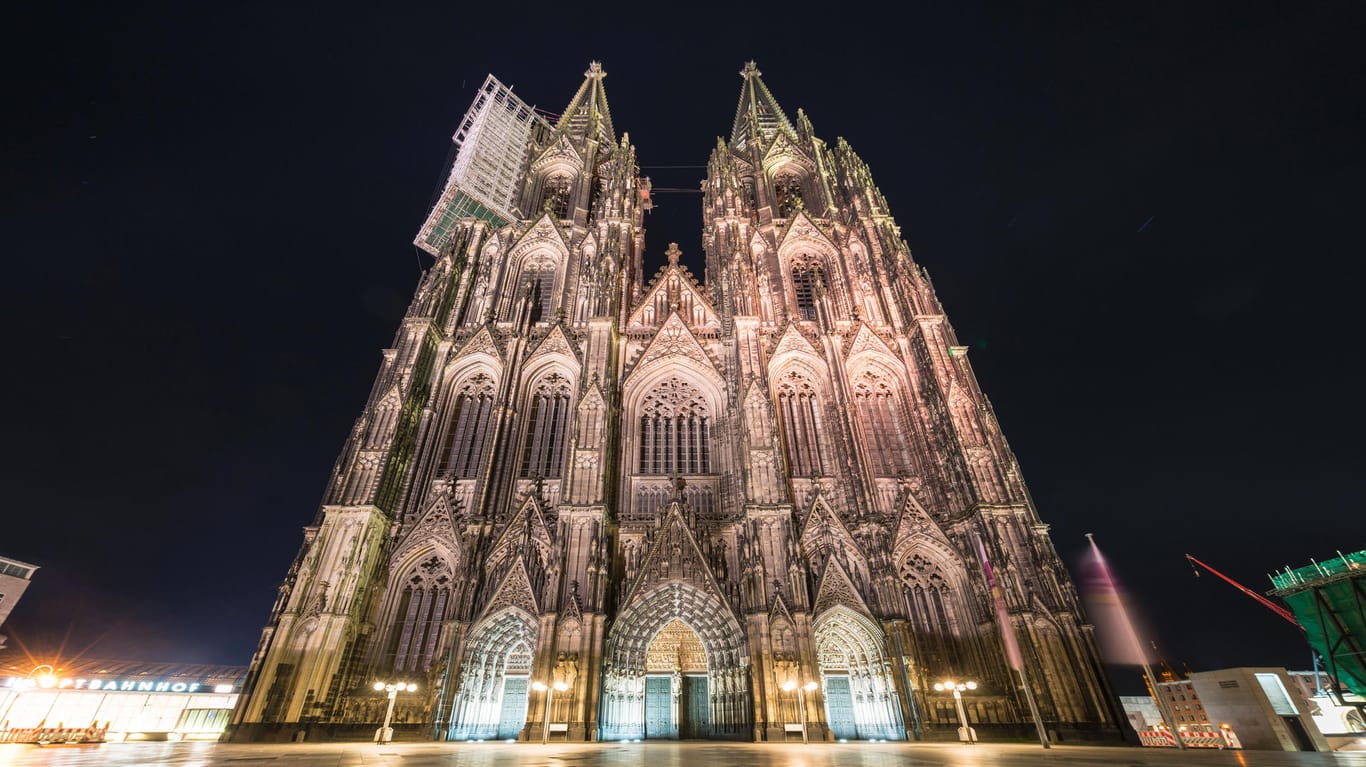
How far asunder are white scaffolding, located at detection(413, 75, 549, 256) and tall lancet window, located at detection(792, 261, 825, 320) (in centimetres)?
1939

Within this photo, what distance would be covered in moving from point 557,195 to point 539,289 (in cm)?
1096

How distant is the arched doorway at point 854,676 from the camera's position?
18141mm

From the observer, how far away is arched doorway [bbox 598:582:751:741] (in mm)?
17812

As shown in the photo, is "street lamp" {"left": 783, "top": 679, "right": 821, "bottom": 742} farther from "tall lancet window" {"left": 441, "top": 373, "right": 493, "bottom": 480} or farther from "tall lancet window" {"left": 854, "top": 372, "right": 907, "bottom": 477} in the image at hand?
"tall lancet window" {"left": 441, "top": 373, "right": 493, "bottom": 480}

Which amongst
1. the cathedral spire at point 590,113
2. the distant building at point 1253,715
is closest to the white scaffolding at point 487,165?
the cathedral spire at point 590,113

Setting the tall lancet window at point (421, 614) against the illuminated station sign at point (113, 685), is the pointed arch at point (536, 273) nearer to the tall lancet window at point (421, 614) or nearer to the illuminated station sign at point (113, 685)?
the tall lancet window at point (421, 614)

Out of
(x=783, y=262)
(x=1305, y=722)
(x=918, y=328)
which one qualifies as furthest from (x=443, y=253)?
(x=1305, y=722)

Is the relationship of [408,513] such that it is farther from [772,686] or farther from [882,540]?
[882,540]

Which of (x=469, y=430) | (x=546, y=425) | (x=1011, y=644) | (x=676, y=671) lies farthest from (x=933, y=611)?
(x=469, y=430)

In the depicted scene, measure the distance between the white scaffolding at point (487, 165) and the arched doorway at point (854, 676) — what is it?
31429 mm

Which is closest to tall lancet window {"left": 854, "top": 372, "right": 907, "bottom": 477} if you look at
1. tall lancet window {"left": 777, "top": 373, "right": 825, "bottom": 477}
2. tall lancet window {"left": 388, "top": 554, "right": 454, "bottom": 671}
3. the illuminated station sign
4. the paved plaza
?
tall lancet window {"left": 777, "top": 373, "right": 825, "bottom": 477}

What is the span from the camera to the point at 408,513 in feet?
72.1

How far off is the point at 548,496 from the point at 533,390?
19.8 ft

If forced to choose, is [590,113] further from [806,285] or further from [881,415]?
[881,415]
